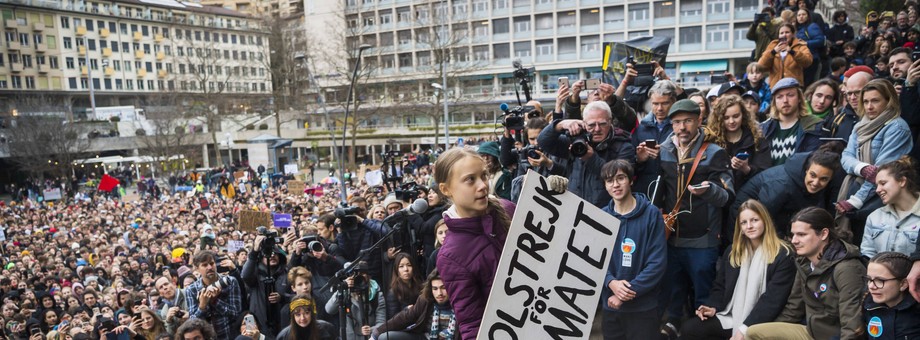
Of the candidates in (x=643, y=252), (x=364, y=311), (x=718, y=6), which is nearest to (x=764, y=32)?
(x=643, y=252)

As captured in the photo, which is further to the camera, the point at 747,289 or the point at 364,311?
the point at 364,311

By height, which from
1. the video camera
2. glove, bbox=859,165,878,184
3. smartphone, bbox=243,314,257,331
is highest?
the video camera

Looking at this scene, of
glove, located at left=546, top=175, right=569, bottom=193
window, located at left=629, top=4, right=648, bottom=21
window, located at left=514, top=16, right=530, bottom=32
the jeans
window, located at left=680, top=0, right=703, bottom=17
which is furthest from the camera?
window, located at left=514, top=16, right=530, bottom=32

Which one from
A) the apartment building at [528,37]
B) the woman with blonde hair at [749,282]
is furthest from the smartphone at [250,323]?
the apartment building at [528,37]

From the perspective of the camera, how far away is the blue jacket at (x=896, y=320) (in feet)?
9.82

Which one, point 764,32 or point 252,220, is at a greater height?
point 764,32

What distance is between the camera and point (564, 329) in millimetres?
2518

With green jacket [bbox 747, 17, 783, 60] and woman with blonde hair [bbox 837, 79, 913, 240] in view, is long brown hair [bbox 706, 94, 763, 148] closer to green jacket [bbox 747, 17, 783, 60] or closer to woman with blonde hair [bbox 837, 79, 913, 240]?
woman with blonde hair [bbox 837, 79, 913, 240]

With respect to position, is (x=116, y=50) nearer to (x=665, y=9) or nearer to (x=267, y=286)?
(x=665, y=9)

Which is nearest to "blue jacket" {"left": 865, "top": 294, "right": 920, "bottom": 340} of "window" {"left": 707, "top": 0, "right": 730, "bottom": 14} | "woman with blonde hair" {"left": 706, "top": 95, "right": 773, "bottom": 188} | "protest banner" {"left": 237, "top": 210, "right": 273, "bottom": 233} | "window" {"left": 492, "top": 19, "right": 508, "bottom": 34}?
"woman with blonde hair" {"left": 706, "top": 95, "right": 773, "bottom": 188}

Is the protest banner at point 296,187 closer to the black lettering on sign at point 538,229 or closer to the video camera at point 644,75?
the video camera at point 644,75

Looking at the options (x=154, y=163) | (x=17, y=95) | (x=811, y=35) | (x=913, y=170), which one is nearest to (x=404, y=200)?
(x=913, y=170)

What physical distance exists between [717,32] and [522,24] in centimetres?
1579

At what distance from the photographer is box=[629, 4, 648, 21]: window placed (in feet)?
149
